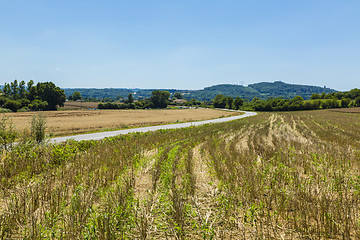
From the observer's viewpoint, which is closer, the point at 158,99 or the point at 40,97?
the point at 40,97

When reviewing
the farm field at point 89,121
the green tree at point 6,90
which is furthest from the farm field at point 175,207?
the green tree at point 6,90

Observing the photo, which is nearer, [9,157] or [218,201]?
[218,201]

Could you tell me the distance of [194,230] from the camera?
16.7 ft

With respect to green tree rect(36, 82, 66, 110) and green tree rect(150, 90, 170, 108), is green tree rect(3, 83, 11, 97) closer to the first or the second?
green tree rect(36, 82, 66, 110)

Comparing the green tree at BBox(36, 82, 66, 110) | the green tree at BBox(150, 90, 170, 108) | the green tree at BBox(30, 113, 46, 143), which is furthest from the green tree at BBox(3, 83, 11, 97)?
the green tree at BBox(30, 113, 46, 143)

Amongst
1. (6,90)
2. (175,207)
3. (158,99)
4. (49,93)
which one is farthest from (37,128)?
(158,99)

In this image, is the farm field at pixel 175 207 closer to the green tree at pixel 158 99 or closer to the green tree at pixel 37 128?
the green tree at pixel 37 128

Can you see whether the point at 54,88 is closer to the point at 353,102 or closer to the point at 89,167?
the point at 89,167

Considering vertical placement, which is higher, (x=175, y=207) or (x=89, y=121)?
(x=175, y=207)

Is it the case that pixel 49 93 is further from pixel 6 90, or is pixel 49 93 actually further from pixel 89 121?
pixel 89 121

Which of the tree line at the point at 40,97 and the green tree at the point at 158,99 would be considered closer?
the tree line at the point at 40,97

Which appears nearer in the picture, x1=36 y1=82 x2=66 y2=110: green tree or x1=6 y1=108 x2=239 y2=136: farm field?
x1=6 y1=108 x2=239 y2=136: farm field

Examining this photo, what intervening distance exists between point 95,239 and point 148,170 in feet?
19.6

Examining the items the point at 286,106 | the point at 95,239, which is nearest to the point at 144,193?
the point at 95,239
